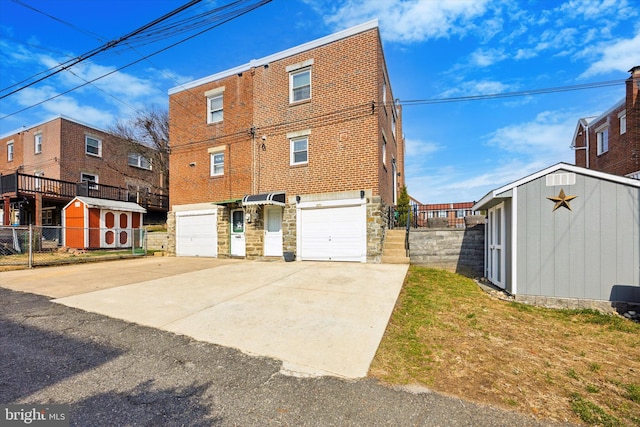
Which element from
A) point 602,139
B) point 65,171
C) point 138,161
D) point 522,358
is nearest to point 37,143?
point 65,171

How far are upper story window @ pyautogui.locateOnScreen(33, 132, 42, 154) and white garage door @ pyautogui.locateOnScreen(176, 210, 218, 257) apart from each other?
53.2 ft

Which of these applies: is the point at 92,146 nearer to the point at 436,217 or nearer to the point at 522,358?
the point at 436,217

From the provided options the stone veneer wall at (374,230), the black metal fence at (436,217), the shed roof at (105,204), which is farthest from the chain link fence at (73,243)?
the black metal fence at (436,217)

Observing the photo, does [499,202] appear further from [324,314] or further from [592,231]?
[324,314]

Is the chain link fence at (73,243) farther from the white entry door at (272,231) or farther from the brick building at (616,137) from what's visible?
the brick building at (616,137)

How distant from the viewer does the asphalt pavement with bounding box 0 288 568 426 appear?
247cm

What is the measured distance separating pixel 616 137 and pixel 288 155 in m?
19.6

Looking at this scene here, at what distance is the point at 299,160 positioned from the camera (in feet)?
40.7

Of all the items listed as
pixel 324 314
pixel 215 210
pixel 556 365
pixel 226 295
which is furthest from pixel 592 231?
pixel 215 210

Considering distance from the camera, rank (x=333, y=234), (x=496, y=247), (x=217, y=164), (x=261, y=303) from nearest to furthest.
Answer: (x=261, y=303)
(x=496, y=247)
(x=333, y=234)
(x=217, y=164)

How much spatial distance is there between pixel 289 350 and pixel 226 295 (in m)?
3.14

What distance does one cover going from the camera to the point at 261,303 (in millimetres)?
5781

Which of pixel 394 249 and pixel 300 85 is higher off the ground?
pixel 300 85

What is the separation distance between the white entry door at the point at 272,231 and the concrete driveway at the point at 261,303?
277cm
